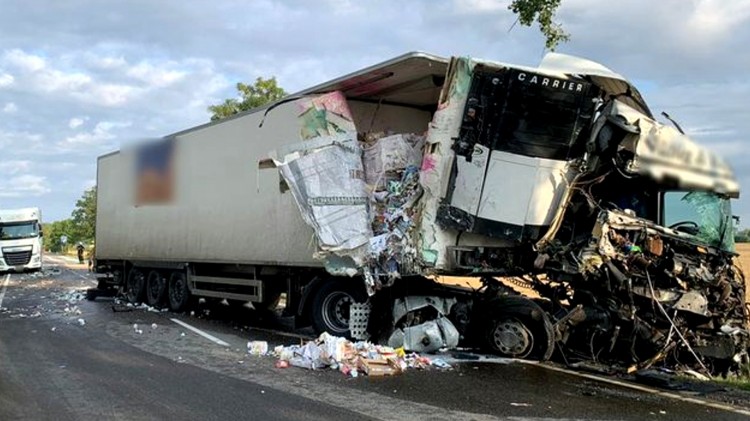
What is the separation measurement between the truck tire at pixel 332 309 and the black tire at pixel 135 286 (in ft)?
24.6

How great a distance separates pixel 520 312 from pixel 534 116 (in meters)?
2.35

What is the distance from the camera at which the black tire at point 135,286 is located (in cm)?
1587

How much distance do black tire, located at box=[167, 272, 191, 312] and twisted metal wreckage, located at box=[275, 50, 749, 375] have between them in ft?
20.4

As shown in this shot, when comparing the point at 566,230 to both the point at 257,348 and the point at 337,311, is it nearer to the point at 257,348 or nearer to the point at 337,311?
the point at 337,311

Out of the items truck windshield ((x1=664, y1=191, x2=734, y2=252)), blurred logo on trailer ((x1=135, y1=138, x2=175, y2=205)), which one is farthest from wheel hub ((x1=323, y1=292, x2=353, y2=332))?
blurred logo on trailer ((x1=135, y1=138, x2=175, y2=205))

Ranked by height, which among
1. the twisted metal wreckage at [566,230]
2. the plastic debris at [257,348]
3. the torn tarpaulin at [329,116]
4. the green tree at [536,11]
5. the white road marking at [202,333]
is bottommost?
the white road marking at [202,333]

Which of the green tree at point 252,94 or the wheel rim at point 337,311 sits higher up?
the green tree at point 252,94

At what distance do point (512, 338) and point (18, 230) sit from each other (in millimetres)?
29738

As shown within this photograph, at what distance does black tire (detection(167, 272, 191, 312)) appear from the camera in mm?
13906

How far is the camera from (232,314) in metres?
14.0

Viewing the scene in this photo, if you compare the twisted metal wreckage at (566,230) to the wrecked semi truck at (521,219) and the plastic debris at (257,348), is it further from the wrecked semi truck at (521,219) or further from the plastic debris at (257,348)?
the plastic debris at (257,348)

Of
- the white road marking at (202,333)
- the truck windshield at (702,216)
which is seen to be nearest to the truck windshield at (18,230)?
the white road marking at (202,333)

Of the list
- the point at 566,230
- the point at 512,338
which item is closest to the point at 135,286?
the point at 512,338

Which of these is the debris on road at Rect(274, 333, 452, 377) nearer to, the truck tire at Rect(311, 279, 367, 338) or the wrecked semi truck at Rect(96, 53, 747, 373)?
the wrecked semi truck at Rect(96, 53, 747, 373)
